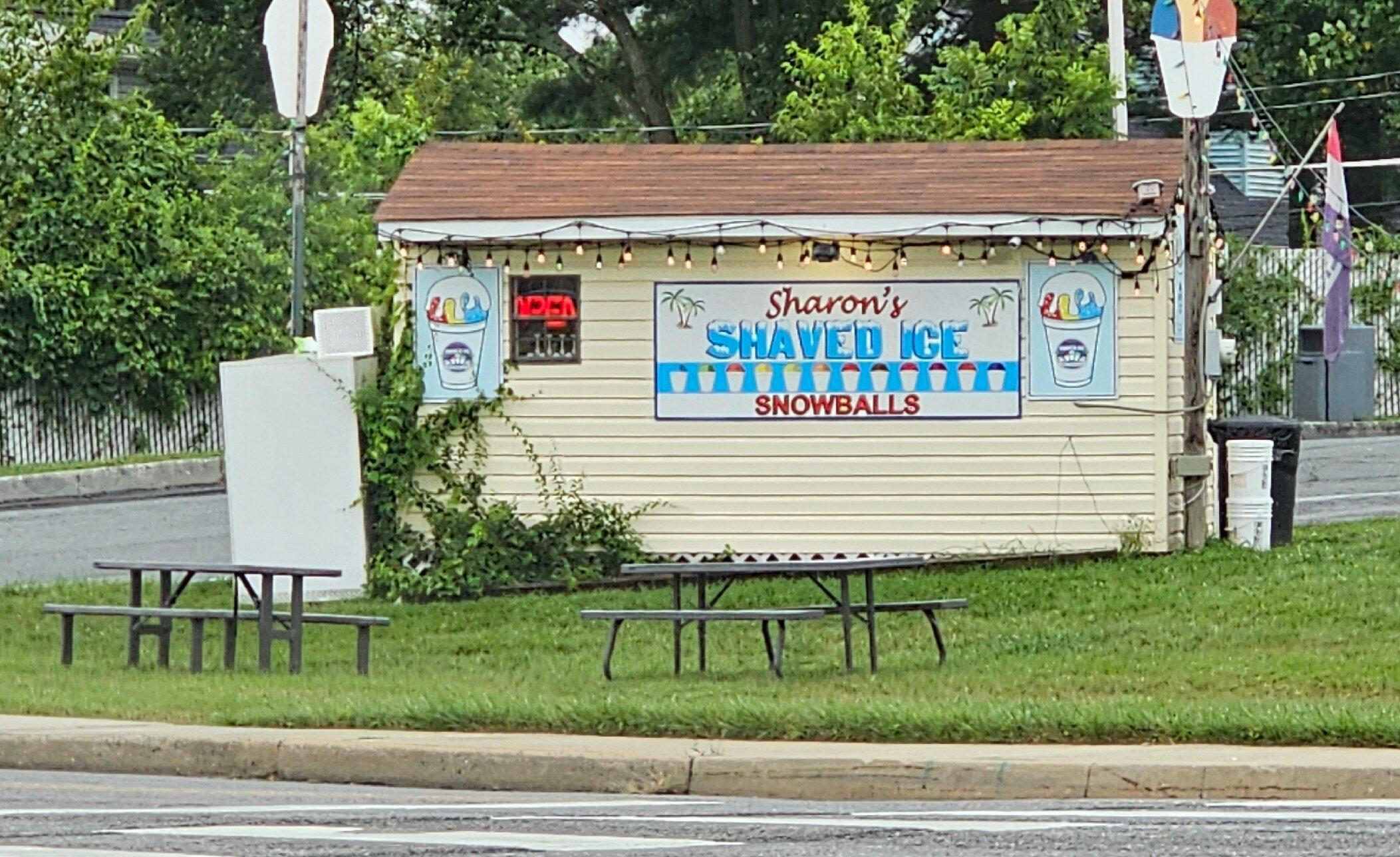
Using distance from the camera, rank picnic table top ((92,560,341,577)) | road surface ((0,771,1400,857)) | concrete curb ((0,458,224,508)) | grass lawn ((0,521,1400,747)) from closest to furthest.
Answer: road surface ((0,771,1400,857)) < grass lawn ((0,521,1400,747)) < picnic table top ((92,560,341,577)) < concrete curb ((0,458,224,508))

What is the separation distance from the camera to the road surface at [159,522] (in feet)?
69.4

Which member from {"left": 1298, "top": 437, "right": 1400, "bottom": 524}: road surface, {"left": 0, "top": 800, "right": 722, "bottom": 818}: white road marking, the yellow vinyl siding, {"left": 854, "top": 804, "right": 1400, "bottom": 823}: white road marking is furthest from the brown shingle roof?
{"left": 854, "top": 804, "right": 1400, "bottom": 823}: white road marking

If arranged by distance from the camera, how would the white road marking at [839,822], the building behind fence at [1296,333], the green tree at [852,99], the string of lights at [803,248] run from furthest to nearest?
the building behind fence at [1296,333] → the green tree at [852,99] → the string of lights at [803,248] → the white road marking at [839,822]

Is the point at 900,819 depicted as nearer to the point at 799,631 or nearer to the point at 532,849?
the point at 532,849

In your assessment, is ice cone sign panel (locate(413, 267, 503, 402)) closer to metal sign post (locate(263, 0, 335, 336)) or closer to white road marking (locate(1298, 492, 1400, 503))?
metal sign post (locate(263, 0, 335, 336))

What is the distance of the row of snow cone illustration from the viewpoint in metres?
18.6

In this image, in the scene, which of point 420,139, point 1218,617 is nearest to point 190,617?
point 1218,617

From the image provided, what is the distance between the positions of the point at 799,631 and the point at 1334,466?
11.2 m

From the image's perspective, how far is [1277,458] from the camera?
19375 millimetres

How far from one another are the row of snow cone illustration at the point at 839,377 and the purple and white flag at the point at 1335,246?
1187 centimetres

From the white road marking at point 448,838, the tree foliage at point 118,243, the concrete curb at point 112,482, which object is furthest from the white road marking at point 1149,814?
the tree foliage at point 118,243

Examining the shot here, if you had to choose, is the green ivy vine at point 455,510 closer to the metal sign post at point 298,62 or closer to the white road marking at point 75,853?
the metal sign post at point 298,62

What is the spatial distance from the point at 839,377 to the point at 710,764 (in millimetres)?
8026

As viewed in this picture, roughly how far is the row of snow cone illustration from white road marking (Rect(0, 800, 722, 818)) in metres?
8.46
